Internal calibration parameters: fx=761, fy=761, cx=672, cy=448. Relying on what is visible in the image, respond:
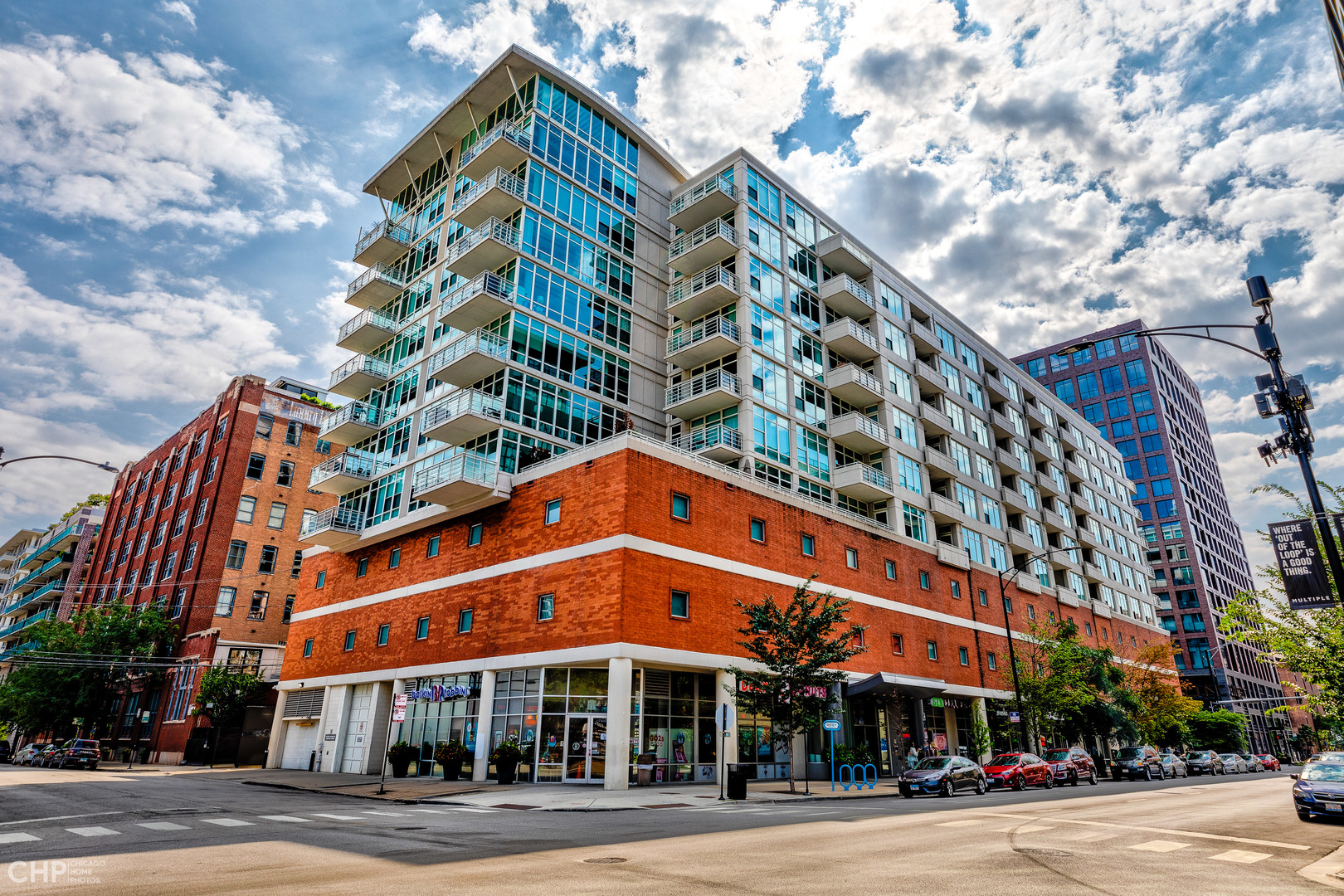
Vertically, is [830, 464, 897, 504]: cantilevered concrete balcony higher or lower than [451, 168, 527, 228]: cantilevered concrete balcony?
lower

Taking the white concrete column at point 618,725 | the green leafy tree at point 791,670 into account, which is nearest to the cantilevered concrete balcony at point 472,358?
the white concrete column at point 618,725

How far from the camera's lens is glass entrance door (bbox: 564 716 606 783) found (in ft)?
86.7

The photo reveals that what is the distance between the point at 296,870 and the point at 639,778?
18489 mm

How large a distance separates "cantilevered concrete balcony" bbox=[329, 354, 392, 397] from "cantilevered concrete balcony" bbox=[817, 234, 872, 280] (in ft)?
86.5

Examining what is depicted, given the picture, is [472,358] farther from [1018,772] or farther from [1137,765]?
[1137,765]

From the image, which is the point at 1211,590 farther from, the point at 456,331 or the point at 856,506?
the point at 456,331

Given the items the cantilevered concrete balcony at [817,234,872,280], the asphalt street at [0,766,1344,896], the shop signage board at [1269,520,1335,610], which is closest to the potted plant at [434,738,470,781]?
the asphalt street at [0,766,1344,896]

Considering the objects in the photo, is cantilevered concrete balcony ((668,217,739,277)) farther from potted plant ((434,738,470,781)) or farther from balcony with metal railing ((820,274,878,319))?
potted plant ((434,738,470,781))

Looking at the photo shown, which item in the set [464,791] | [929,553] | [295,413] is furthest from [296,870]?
[295,413]

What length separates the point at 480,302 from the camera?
Answer: 3456cm

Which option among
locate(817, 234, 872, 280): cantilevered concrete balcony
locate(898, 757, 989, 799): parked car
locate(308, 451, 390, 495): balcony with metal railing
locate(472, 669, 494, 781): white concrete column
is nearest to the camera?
locate(898, 757, 989, 799): parked car

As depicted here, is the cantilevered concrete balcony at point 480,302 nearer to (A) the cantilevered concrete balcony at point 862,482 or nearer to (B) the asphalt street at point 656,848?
(A) the cantilevered concrete balcony at point 862,482

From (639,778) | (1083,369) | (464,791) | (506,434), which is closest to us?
(464,791)

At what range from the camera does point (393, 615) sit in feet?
119
